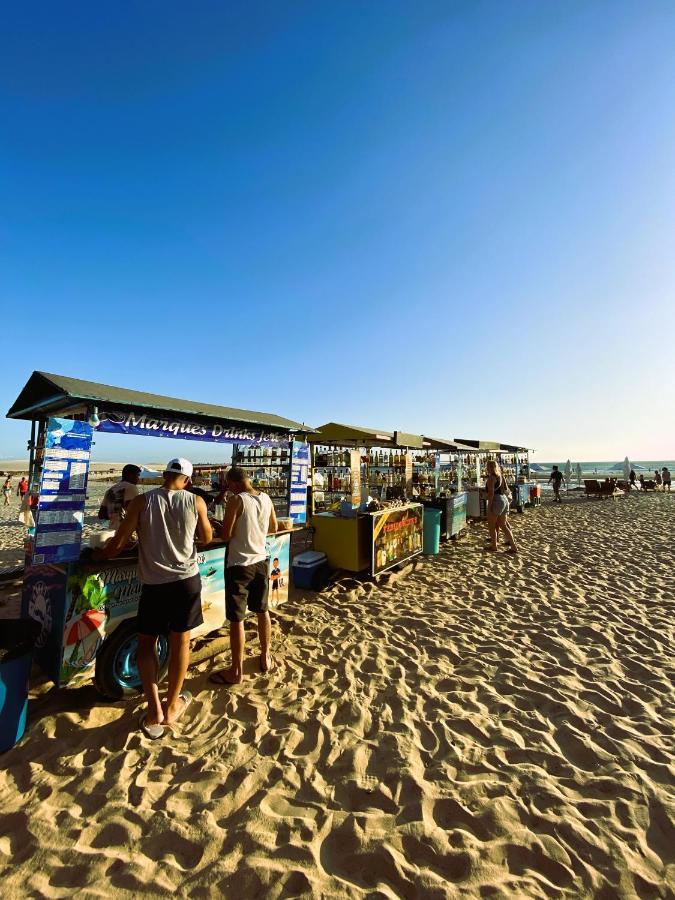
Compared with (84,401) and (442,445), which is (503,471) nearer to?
(442,445)

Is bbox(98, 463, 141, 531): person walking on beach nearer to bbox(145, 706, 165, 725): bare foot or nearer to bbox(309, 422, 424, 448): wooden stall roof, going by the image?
bbox(145, 706, 165, 725): bare foot

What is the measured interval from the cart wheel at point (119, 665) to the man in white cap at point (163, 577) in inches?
12.0

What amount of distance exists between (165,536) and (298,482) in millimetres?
3508

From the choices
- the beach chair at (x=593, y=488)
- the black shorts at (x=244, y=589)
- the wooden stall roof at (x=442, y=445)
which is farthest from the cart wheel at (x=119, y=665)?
the beach chair at (x=593, y=488)

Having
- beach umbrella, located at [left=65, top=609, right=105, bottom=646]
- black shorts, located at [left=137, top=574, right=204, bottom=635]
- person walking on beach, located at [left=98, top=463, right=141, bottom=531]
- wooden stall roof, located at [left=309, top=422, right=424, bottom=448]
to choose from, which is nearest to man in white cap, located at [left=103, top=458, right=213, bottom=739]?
black shorts, located at [left=137, top=574, right=204, bottom=635]

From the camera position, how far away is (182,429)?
473cm

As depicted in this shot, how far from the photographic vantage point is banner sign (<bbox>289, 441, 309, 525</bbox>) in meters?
6.27

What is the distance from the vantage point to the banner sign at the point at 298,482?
6266 mm

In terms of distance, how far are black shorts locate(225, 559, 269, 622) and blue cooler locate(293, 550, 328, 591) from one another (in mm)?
2386

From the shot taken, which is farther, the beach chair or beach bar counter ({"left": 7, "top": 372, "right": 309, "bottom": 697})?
the beach chair

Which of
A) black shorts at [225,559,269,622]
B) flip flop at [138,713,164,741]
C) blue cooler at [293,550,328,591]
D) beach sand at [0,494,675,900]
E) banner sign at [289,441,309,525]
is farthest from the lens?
banner sign at [289,441,309,525]

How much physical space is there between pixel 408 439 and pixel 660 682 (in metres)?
6.63

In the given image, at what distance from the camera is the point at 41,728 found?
2.96 metres

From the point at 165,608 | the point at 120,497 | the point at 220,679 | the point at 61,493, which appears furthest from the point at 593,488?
the point at 61,493
